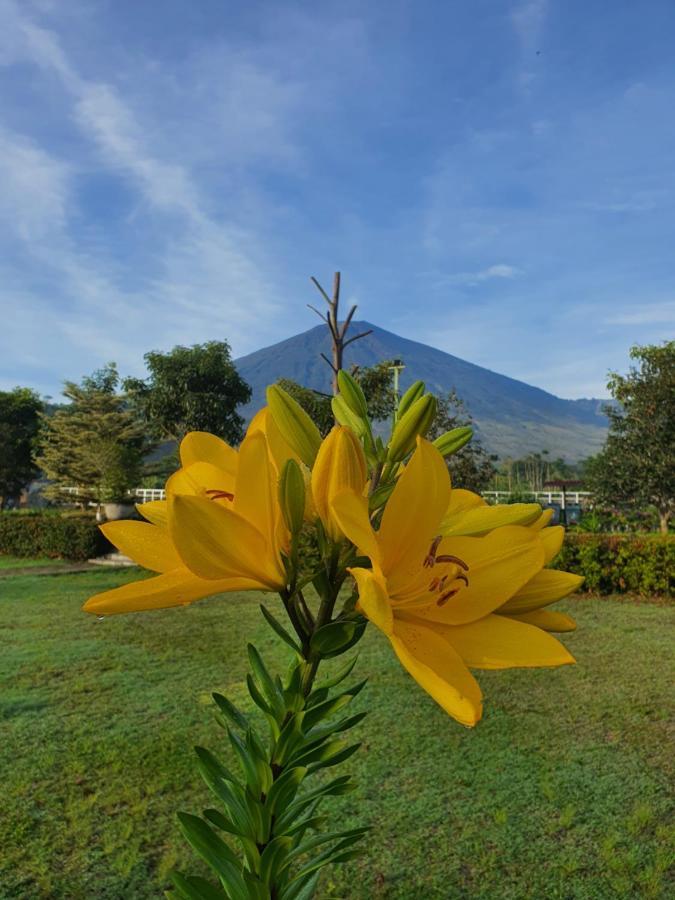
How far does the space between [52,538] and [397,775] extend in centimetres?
1010

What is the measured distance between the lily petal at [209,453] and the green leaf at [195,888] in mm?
416

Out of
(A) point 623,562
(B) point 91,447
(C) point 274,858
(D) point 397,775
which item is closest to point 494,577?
(C) point 274,858

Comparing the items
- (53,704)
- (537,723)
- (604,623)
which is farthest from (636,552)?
(53,704)

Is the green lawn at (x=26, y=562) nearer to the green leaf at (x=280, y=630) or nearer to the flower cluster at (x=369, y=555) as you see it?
the green leaf at (x=280, y=630)

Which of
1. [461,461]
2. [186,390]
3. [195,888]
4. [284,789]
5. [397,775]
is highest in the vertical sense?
[186,390]

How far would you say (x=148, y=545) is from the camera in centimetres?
59

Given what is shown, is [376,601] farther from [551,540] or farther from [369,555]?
[551,540]

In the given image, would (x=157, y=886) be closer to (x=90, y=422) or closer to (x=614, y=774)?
(x=614, y=774)

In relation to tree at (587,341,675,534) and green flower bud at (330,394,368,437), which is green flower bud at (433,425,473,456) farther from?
tree at (587,341,675,534)

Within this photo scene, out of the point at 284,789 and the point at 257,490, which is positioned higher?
the point at 257,490

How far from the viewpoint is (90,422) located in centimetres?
1977

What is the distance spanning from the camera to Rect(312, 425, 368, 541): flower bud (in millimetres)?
538

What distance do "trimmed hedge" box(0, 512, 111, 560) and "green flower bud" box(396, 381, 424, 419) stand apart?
36.3 ft

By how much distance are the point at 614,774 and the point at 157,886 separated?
2.21 m
